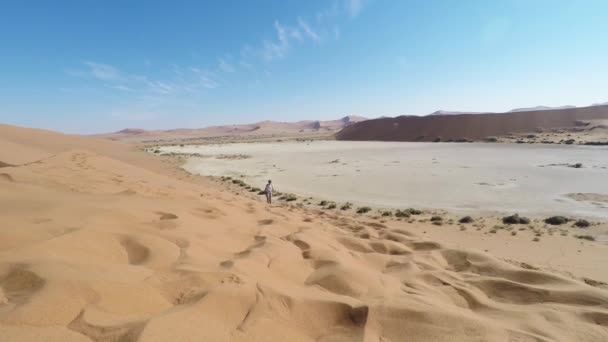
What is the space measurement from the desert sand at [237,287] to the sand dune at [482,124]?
223 feet

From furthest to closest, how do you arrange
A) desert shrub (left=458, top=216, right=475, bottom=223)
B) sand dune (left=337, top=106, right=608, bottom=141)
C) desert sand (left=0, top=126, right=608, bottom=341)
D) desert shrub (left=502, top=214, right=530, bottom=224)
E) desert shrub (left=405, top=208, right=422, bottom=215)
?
1. sand dune (left=337, top=106, right=608, bottom=141)
2. desert shrub (left=405, top=208, right=422, bottom=215)
3. desert shrub (left=458, top=216, right=475, bottom=223)
4. desert shrub (left=502, top=214, right=530, bottom=224)
5. desert sand (left=0, top=126, right=608, bottom=341)

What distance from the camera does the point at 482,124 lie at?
73562mm

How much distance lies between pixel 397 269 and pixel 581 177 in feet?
72.7

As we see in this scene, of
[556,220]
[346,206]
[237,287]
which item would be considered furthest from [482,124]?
[237,287]

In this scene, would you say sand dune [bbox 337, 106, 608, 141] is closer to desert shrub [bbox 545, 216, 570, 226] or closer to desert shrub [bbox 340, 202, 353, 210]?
desert shrub [bbox 545, 216, 570, 226]

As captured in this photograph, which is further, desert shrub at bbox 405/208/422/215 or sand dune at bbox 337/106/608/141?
sand dune at bbox 337/106/608/141

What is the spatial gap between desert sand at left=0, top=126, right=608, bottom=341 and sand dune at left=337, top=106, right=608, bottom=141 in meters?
68.0

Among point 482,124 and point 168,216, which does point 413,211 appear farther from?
point 482,124

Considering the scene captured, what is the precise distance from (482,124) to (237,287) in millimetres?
81937

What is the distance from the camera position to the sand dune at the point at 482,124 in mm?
67188

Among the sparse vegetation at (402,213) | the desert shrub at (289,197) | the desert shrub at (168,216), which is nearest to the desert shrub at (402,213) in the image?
the sparse vegetation at (402,213)

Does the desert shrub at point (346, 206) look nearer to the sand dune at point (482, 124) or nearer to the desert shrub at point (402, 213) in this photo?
the desert shrub at point (402, 213)

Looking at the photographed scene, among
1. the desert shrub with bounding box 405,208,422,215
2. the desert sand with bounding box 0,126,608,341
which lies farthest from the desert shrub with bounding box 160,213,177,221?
the desert shrub with bounding box 405,208,422,215

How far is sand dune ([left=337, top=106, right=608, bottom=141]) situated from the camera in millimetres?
67188
